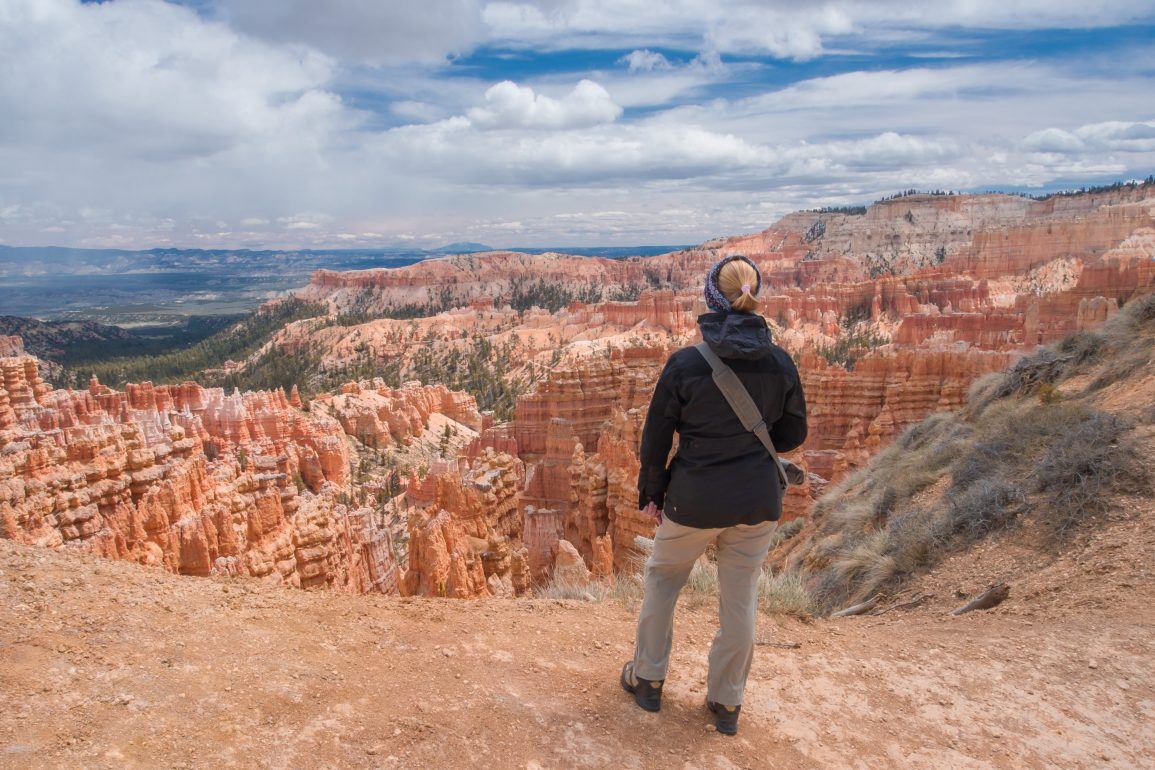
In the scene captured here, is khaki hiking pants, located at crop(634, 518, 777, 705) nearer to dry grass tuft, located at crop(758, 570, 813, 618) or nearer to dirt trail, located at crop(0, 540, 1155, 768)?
dirt trail, located at crop(0, 540, 1155, 768)

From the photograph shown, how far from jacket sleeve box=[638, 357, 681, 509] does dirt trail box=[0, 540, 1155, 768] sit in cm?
105

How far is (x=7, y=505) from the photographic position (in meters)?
9.97

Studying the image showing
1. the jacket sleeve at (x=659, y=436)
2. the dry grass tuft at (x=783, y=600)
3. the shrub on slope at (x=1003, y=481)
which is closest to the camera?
the jacket sleeve at (x=659, y=436)

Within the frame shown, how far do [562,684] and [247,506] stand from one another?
10.4 meters

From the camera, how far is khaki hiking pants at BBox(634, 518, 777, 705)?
3029mm

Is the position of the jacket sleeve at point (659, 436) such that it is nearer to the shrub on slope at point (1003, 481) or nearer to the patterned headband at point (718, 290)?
the patterned headband at point (718, 290)

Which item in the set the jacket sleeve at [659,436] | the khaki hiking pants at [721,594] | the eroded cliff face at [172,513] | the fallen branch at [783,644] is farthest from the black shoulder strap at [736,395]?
the eroded cliff face at [172,513]

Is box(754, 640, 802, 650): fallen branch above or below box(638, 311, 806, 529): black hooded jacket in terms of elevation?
below

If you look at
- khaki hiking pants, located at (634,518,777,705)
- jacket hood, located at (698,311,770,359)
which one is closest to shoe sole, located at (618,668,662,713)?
khaki hiking pants, located at (634,518,777,705)

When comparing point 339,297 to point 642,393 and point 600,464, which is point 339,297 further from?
point 600,464

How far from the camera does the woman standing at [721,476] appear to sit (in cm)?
289

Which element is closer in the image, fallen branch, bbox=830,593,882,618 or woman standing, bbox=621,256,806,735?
woman standing, bbox=621,256,806,735

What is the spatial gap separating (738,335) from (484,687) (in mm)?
2037

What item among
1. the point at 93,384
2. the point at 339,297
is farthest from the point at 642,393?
the point at 339,297
